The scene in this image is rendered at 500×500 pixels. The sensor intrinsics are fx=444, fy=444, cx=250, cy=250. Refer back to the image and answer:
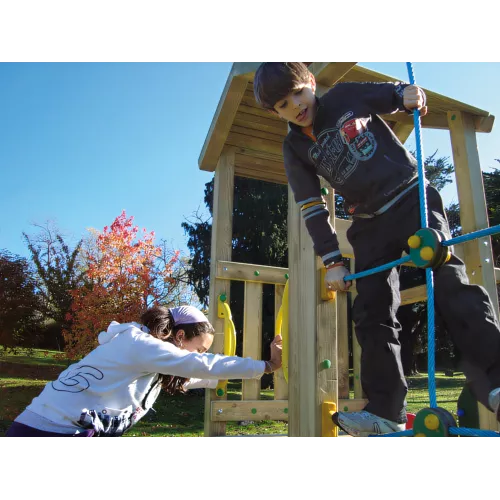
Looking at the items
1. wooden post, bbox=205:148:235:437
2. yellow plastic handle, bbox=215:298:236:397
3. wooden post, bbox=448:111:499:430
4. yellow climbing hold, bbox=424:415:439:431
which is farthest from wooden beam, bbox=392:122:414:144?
yellow climbing hold, bbox=424:415:439:431

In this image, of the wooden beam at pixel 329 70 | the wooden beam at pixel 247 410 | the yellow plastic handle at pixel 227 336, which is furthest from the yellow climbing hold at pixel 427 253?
the wooden beam at pixel 247 410

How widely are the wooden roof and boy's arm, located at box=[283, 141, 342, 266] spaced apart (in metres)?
0.46

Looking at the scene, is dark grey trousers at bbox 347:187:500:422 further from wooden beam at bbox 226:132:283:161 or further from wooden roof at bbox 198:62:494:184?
wooden beam at bbox 226:132:283:161

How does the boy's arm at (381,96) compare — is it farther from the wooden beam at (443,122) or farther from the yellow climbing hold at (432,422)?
the wooden beam at (443,122)

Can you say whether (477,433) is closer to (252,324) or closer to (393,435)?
(393,435)

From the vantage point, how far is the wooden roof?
8.49 feet

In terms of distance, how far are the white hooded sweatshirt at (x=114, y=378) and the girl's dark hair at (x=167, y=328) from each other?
207 mm

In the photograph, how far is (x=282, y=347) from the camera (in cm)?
215

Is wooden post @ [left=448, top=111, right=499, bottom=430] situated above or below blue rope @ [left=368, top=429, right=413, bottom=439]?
above
